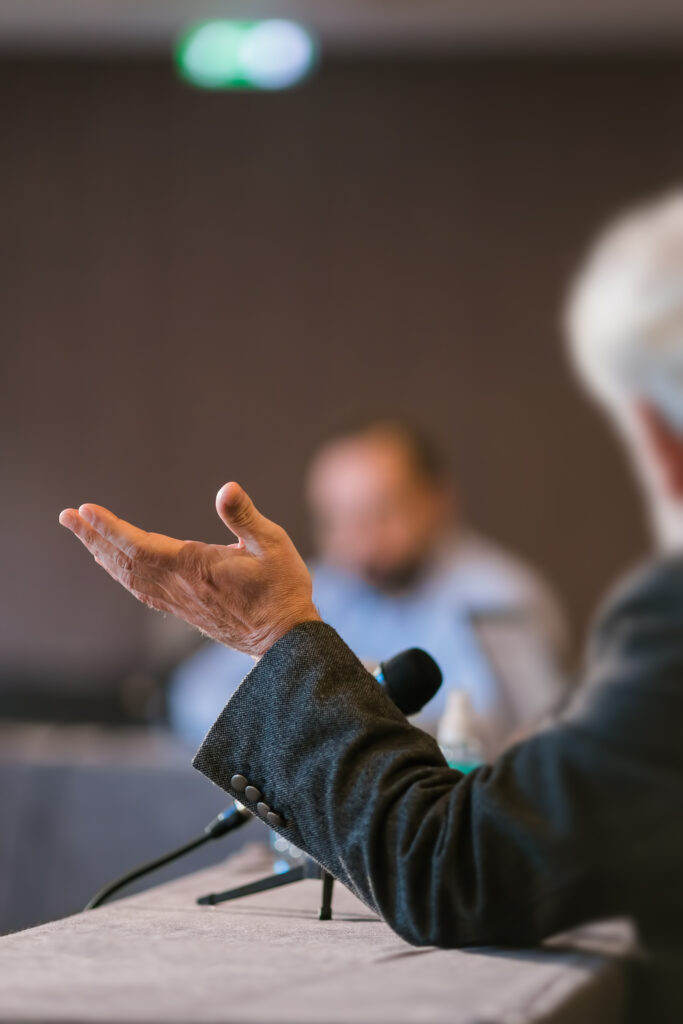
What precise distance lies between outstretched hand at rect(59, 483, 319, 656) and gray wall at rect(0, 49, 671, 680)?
10.6ft

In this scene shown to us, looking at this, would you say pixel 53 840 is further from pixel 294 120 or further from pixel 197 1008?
pixel 294 120

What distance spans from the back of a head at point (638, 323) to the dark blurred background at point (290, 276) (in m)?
3.18

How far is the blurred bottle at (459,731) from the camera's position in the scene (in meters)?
1.23

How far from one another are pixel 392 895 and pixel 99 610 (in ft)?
11.7

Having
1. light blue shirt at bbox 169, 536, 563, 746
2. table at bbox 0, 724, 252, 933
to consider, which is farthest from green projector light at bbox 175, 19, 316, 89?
table at bbox 0, 724, 252, 933

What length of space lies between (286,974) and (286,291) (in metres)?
3.74

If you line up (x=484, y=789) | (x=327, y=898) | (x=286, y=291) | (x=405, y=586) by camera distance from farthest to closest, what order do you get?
1. (x=286, y=291)
2. (x=405, y=586)
3. (x=327, y=898)
4. (x=484, y=789)

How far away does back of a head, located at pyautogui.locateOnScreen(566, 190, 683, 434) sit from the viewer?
795mm

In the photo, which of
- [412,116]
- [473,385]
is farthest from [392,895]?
[412,116]

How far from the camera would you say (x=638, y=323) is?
2.65 ft

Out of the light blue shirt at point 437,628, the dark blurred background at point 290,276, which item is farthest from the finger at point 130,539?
the dark blurred background at point 290,276

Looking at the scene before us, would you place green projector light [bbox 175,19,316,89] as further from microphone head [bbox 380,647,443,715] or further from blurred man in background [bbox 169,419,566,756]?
microphone head [bbox 380,647,443,715]

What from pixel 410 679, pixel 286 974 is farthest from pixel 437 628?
pixel 286 974

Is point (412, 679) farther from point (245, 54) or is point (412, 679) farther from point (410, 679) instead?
point (245, 54)
